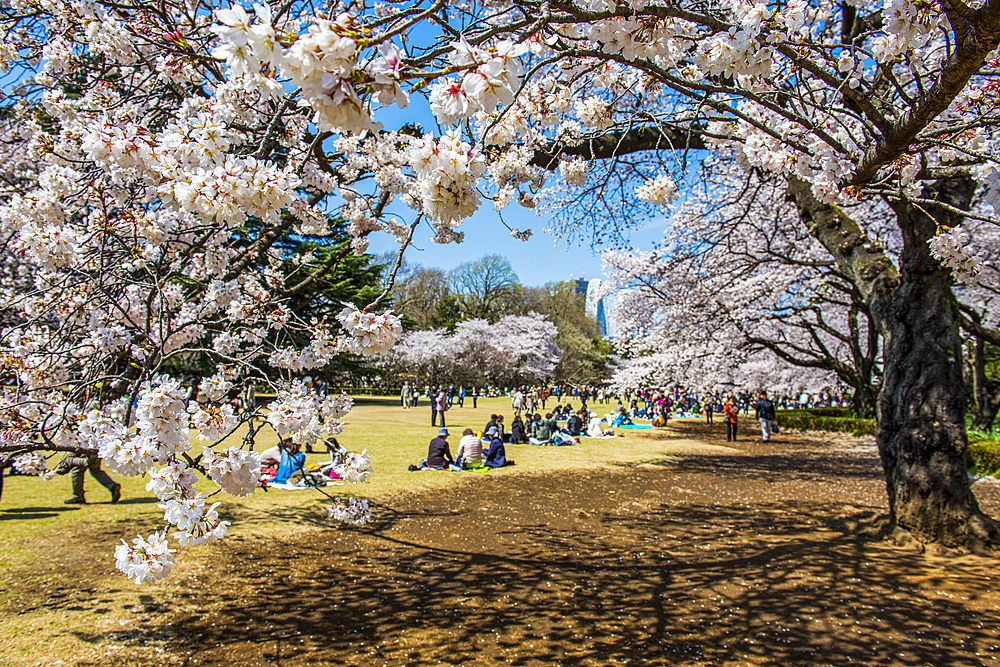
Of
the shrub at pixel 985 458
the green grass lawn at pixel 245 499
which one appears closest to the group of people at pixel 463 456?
the green grass lawn at pixel 245 499

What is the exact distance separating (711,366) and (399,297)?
27057 mm

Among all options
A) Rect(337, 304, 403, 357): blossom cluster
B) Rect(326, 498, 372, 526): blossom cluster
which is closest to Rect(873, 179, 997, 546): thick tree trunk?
A: Rect(337, 304, 403, 357): blossom cluster

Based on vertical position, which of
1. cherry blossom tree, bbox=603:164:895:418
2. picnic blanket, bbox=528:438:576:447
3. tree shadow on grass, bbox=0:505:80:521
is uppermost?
cherry blossom tree, bbox=603:164:895:418

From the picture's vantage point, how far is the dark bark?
15.8 feet

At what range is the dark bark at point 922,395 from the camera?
4.82 metres

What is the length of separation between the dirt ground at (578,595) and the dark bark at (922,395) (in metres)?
0.39

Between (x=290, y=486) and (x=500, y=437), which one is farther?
(x=500, y=437)

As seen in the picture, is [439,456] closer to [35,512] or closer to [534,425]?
[534,425]

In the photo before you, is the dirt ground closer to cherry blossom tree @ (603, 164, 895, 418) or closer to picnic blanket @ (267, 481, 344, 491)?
picnic blanket @ (267, 481, 344, 491)

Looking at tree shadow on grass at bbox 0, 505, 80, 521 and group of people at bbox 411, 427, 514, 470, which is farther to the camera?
group of people at bbox 411, 427, 514, 470

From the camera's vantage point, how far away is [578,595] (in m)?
4.10

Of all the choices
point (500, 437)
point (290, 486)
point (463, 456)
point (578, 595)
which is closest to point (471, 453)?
point (463, 456)

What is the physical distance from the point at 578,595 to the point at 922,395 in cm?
406

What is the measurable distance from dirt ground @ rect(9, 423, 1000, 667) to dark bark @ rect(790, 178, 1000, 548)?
0.39 meters
